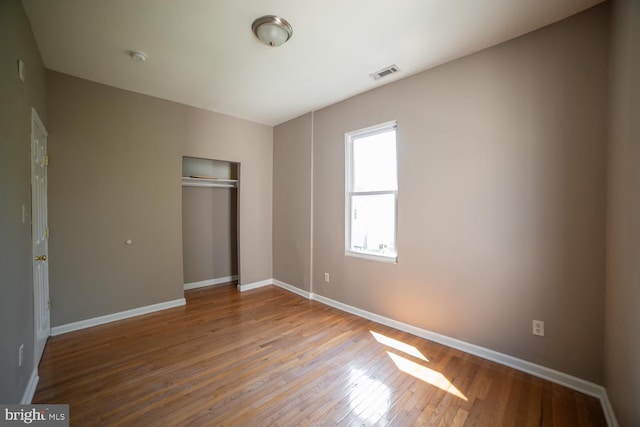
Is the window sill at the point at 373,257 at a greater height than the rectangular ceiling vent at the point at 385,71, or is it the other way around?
the rectangular ceiling vent at the point at 385,71

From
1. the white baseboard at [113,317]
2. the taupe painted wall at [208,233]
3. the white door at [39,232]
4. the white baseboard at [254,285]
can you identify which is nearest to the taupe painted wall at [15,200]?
the white door at [39,232]

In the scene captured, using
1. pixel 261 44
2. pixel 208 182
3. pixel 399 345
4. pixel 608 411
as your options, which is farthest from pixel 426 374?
pixel 208 182

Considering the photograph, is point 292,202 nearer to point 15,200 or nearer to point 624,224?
point 15,200

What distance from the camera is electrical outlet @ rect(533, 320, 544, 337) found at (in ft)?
6.77

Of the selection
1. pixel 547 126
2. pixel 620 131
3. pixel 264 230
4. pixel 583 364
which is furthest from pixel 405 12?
pixel 264 230

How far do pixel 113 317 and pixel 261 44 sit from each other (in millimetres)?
3481

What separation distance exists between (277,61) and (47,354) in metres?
3.52

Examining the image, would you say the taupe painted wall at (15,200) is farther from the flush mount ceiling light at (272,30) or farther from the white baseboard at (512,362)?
the white baseboard at (512,362)

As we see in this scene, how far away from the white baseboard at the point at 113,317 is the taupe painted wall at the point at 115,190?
0.05 metres

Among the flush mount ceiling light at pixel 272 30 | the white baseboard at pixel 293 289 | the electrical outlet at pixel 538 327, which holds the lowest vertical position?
the white baseboard at pixel 293 289

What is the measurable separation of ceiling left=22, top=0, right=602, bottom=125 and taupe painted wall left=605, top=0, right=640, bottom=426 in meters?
0.64

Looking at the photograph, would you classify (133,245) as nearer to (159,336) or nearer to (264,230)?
(159,336)

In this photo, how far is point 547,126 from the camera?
2.04 meters

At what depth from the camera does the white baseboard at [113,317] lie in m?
2.83
